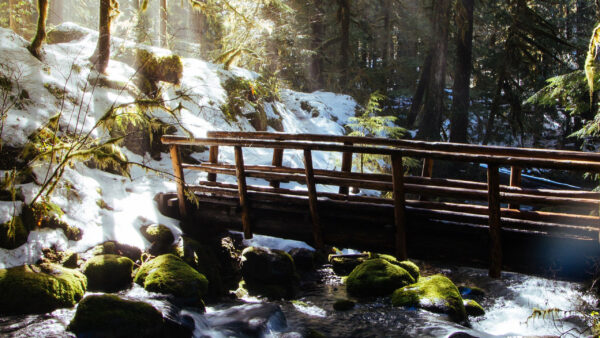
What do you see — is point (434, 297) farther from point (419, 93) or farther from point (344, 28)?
point (419, 93)

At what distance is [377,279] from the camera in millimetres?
8523

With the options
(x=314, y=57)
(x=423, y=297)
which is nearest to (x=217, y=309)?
(x=423, y=297)

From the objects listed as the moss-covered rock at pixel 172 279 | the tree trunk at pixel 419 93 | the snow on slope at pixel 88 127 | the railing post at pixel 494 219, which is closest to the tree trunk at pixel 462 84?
the tree trunk at pixel 419 93

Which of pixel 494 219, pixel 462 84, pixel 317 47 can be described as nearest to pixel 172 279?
pixel 494 219

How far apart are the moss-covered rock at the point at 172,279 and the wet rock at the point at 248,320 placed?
50 centimetres

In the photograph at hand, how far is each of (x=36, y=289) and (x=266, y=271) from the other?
170 inches

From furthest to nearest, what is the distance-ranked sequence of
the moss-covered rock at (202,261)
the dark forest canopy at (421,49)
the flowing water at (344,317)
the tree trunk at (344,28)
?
1. the tree trunk at (344,28)
2. the dark forest canopy at (421,49)
3. the moss-covered rock at (202,261)
4. the flowing water at (344,317)

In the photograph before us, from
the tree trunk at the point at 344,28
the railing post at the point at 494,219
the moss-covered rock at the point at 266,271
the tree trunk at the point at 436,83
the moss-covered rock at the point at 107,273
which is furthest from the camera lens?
the tree trunk at the point at 344,28

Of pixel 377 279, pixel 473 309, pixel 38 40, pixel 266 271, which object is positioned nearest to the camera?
pixel 473 309

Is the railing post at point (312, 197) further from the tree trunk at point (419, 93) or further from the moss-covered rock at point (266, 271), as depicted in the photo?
the tree trunk at point (419, 93)

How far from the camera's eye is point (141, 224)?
27.6 ft

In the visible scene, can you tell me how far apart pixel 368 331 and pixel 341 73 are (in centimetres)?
1813

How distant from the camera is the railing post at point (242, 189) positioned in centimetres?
734

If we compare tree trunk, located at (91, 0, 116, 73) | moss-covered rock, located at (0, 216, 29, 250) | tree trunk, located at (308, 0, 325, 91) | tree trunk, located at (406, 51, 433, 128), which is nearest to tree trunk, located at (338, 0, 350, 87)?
tree trunk, located at (308, 0, 325, 91)
